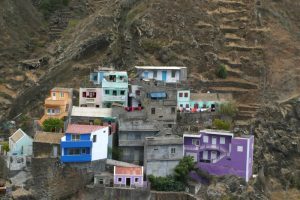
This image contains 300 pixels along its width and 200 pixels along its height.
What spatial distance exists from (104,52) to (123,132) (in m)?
14.9

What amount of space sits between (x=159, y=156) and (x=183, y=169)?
176 centimetres

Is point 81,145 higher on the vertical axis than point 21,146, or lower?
higher

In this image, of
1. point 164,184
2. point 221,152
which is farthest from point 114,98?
point 164,184

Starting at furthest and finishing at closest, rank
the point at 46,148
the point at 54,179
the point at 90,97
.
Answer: the point at 90,97 < the point at 46,148 < the point at 54,179

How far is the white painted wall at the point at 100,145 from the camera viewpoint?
1940 inches

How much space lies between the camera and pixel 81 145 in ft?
160

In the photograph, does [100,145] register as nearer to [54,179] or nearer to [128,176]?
[128,176]

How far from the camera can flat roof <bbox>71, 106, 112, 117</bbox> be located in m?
53.7

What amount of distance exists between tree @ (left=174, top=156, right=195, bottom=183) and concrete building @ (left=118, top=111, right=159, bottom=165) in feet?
9.17

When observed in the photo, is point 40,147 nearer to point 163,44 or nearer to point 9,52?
point 163,44

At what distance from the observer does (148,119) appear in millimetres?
53062

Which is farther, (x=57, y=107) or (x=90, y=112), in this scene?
(x=57, y=107)

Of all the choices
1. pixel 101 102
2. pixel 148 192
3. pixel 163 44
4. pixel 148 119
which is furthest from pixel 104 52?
pixel 148 192

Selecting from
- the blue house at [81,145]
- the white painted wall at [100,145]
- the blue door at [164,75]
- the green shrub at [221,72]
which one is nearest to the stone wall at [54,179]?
the blue house at [81,145]
